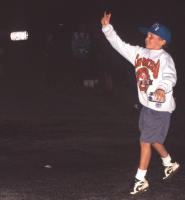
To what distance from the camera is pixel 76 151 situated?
26.5 feet

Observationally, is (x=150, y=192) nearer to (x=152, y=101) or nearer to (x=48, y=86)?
(x=152, y=101)

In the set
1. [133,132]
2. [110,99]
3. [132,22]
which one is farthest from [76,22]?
[133,132]

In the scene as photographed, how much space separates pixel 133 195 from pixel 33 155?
241 centimetres

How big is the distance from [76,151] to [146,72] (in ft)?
8.33

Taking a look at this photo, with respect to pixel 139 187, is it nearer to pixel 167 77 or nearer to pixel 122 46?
pixel 167 77

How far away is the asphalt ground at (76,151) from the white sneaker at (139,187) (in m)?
0.07

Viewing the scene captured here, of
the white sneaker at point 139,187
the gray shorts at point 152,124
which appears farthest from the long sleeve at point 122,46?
the white sneaker at point 139,187

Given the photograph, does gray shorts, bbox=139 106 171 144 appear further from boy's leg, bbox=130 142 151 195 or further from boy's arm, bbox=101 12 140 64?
boy's arm, bbox=101 12 140 64

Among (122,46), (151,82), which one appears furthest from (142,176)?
(122,46)

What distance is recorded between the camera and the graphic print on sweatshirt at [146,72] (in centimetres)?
585

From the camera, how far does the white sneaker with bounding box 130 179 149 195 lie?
5.88m

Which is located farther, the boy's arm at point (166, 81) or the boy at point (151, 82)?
the boy at point (151, 82)

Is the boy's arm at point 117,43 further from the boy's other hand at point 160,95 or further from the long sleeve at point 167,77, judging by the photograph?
the boy's other hand at point 160,95

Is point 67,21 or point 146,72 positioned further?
point 67,21
